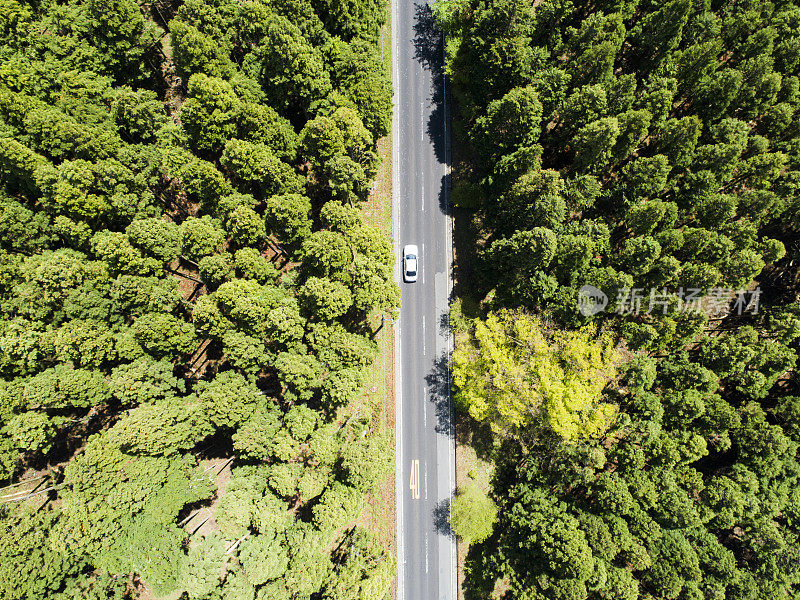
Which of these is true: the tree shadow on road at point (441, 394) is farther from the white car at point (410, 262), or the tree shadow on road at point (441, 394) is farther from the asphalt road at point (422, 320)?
the white car at point (410, 262)

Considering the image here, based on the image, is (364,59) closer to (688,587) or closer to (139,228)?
(139,228)

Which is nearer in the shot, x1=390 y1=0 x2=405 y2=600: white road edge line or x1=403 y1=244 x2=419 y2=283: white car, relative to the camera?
x1=390 y1=0 x2=405 y2=600: white road edge line

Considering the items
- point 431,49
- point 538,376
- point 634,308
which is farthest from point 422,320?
point 431,49

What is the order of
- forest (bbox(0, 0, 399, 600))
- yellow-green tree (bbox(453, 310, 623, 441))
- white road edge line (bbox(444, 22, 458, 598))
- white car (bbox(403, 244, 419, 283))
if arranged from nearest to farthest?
forest (bbox(0, 0, 399, 600)) → yellow-green tree (bbox(453, 310, 623, 441)) → white road edge line (bbox(444, 22, 458, 598)) → white car (bbox(403, 244, 419, 283))

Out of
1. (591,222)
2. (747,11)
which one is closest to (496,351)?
(591,222)

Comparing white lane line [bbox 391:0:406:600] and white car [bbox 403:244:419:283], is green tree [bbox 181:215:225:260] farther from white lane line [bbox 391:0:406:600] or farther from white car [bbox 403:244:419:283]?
white car [bbox 403:244:419:283]

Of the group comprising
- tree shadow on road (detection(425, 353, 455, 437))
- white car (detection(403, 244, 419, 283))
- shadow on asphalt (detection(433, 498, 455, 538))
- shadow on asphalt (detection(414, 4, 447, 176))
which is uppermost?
shadow on asphalt (detection(414, 4, 447, 176))

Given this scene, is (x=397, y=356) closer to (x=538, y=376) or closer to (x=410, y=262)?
(x=410, y=262)

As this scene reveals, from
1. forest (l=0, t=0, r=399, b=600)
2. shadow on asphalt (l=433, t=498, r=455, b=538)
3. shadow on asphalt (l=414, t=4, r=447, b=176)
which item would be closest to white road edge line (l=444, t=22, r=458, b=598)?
shadow on asphalt (l=414, t=4, r=447, b=176)
